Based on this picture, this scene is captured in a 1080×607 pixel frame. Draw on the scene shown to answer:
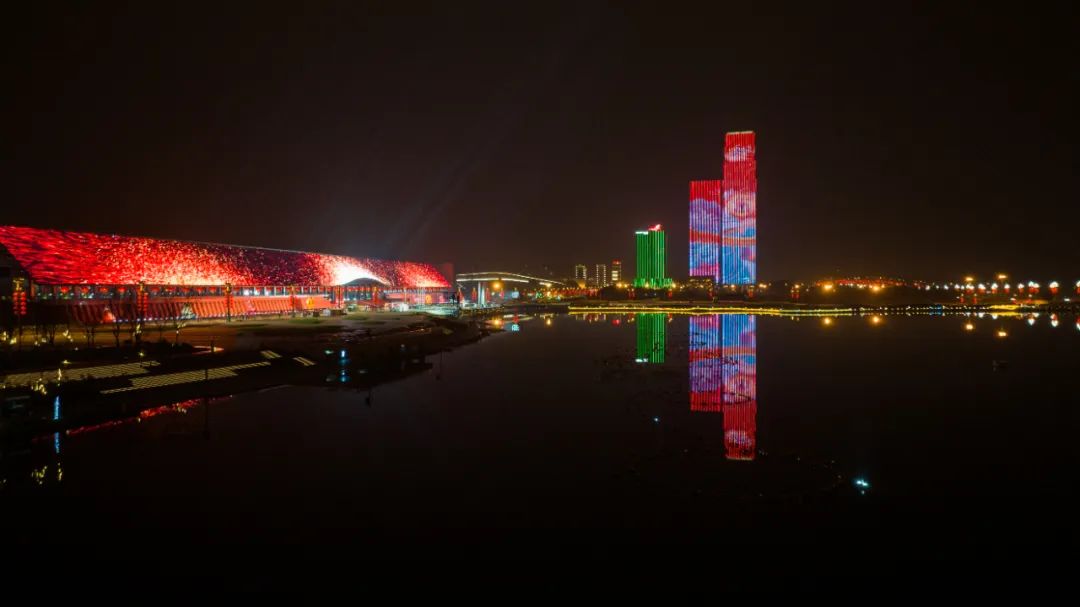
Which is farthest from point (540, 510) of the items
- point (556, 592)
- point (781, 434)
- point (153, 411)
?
point (153, 411)

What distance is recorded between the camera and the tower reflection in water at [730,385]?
12695 mm

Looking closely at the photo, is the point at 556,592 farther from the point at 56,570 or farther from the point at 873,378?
the point at 873,378

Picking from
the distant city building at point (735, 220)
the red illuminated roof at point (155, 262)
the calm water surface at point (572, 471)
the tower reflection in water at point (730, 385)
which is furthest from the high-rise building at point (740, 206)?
the calm water surface at point (572, 471)

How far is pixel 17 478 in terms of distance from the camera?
962 cm

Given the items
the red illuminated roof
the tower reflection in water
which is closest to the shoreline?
the tower reflection in water

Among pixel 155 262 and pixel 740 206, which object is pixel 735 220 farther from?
pixel 155 262

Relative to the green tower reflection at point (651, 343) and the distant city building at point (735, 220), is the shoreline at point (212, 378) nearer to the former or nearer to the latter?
the green tower reflection at point (651, 343)

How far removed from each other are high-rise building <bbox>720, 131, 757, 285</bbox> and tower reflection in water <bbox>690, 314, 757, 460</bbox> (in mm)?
135064

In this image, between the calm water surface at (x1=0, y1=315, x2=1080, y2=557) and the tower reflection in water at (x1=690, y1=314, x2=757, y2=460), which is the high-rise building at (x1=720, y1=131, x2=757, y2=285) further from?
the calm water surface at (x1=0, y1=315, x2=1080, y2=557)

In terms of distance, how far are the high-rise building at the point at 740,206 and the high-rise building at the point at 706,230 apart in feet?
18.1

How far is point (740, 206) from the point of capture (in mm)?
163375

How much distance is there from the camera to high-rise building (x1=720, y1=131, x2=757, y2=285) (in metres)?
162

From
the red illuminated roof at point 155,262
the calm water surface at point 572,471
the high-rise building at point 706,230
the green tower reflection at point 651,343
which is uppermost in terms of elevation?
the high-rise building at point 706,230

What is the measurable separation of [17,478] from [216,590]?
6100 mm
